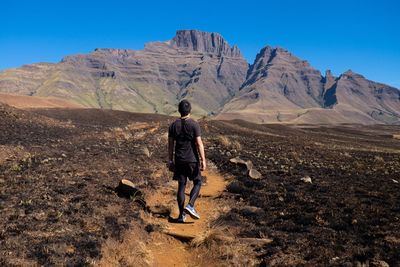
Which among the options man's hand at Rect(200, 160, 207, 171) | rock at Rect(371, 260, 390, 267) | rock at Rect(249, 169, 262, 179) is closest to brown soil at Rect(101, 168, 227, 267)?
A: man's hand at Rect(200, 160, 207, 171)

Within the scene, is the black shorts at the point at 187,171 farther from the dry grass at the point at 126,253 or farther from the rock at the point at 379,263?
the rock at the point at 379,263

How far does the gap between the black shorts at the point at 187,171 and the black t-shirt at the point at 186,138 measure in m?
0.13

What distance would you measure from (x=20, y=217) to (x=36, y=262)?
2810 millimetres

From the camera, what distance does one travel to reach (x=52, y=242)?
327 inches

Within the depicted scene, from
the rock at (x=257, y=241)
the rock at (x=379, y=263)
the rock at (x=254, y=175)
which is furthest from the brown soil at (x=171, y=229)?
the rock at (x=379, y=263)

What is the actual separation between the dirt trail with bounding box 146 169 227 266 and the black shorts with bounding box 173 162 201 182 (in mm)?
1340

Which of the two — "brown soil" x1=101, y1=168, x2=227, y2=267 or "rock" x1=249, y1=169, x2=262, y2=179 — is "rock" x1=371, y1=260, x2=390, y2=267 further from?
"rock" x1=249, y1=169, x2=262, y2=179

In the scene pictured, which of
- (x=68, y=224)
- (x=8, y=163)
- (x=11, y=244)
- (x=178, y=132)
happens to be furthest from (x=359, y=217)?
(x=8, y=163)

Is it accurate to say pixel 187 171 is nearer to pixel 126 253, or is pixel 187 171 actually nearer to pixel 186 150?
pixel 186 150

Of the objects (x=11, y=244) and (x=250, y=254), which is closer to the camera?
(x=11, y=244)

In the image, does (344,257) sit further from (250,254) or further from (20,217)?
(20,217)

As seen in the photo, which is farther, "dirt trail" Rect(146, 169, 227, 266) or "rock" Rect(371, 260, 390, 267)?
"dirt trail" Rect(146, 169, 227, 266)

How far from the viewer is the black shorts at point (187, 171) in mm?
10961

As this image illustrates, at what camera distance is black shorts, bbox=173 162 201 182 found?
11.0 metres
